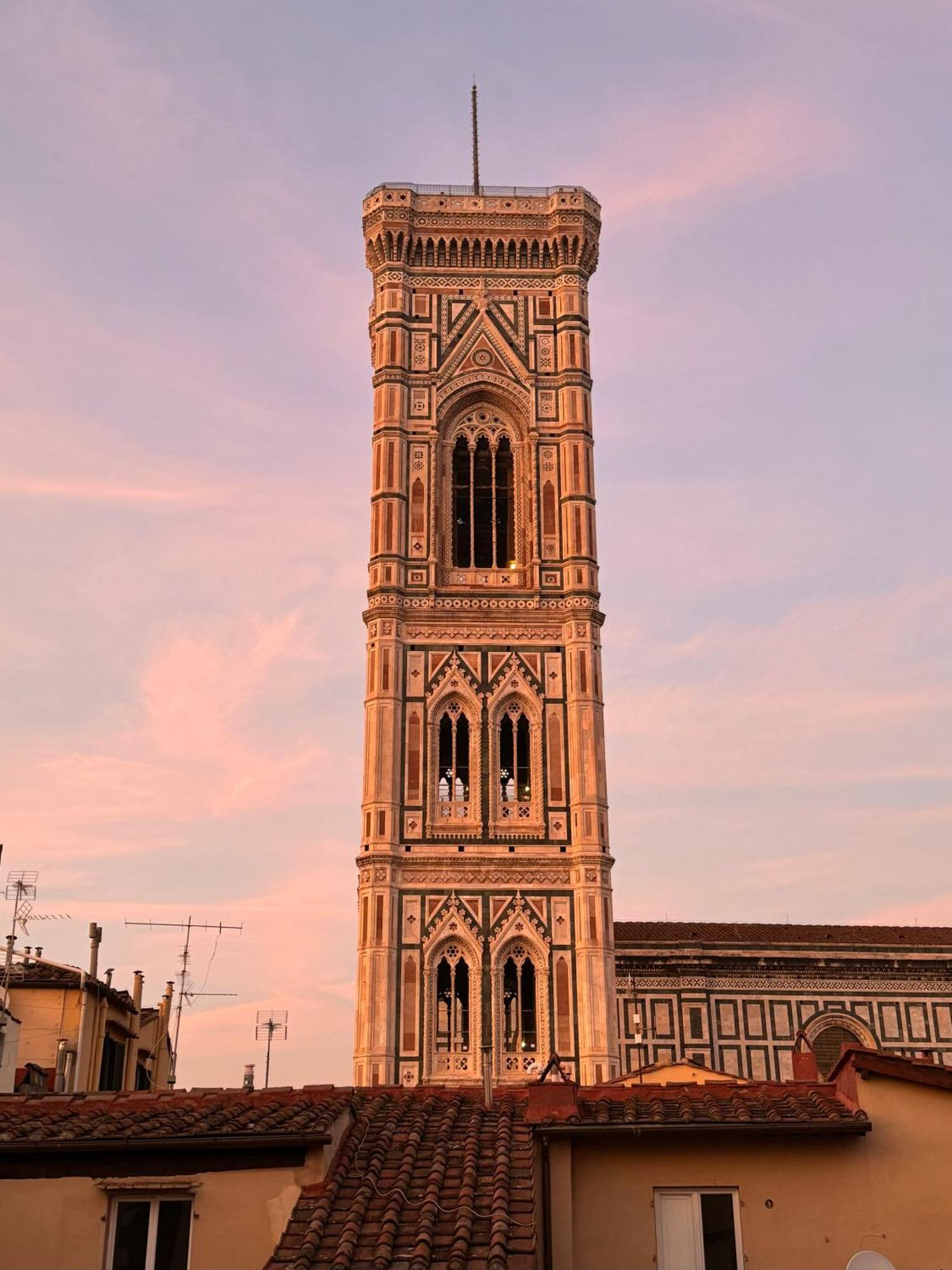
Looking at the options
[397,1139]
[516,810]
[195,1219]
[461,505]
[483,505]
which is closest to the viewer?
[195,1219]

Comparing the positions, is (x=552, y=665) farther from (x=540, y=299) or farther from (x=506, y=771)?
(x=540, y=299)

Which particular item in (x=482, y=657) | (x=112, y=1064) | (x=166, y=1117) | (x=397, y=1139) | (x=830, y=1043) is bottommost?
(x=397, y=1139)

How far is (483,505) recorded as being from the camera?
45.1 metres

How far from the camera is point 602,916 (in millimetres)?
39000

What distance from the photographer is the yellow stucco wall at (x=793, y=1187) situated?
13.5 m

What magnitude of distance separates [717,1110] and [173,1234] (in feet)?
15.8

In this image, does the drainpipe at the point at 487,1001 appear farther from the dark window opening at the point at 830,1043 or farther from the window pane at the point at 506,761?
the dark window opening at the point at 830,1043

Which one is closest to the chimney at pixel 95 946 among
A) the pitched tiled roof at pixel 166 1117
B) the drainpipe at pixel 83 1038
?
the drainpipe at pixel 83 1038

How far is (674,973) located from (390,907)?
974 cm

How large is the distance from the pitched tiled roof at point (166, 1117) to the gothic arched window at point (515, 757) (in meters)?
25.3

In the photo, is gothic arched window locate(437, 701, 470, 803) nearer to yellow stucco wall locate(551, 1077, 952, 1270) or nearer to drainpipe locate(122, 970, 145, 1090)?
drainpipe locate(122, 970, 145, 1090)

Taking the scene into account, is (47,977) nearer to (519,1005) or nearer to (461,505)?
(519,1005)

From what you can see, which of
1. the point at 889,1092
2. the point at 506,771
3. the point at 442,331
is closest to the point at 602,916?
the point at 506,771

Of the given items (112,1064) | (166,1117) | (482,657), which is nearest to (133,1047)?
(112,1064)
